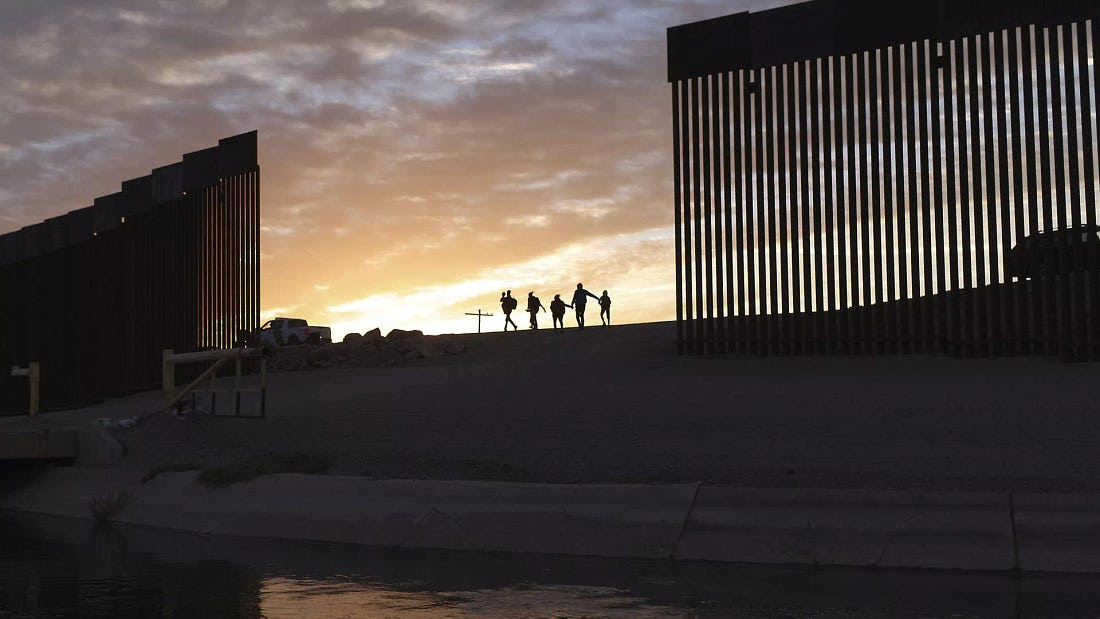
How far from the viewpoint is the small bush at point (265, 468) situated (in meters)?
14.3

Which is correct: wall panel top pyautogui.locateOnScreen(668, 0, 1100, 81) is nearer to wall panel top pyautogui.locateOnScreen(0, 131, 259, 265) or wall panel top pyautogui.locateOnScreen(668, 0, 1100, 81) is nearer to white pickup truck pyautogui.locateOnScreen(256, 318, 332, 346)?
wall panel top pyautogui.locateOnScreen(0, 131, 259, 265)

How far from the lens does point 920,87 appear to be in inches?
829

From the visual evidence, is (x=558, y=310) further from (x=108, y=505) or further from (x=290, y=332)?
(x=108, y=505)

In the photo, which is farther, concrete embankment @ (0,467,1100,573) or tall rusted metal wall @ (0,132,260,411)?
tall rusted metal wall @ (0,132,260,411)

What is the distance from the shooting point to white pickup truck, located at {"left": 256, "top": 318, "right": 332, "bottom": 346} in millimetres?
40344

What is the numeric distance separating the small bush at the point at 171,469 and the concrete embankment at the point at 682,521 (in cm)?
163

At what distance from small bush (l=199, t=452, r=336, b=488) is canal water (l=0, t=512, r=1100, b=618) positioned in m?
2.49

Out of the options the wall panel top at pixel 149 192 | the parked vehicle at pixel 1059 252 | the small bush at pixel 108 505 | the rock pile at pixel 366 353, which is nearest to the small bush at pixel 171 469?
the small bush at pixel 108 505

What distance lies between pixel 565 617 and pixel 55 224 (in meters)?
30.9

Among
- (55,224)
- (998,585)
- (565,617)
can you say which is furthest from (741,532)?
(55,224)

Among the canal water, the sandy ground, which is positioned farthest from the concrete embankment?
the sandy ground

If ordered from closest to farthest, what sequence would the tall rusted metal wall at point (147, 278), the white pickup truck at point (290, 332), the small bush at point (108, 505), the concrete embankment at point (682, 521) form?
the concrete embankment at point (682, 521) → the small bush at point (108, 505) → the tall rusted metal wall at point (147, 278) → the white pickup truck at point (290, 332)

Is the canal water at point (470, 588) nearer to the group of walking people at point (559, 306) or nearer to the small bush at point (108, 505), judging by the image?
the small bush at point (108, 505)

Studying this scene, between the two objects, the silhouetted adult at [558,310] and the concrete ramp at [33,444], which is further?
the silhouetted adult at [558,310]
